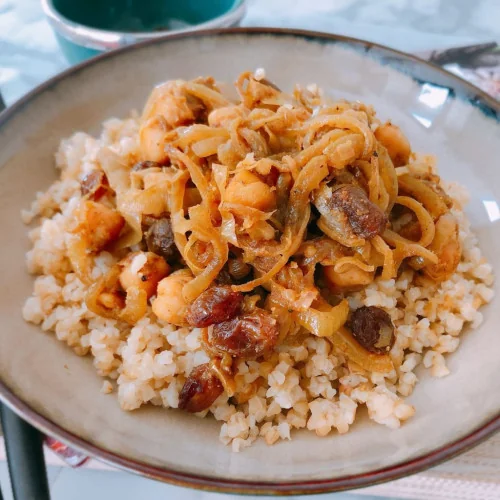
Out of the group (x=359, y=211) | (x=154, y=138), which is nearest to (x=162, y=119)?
(x=154, y=138)

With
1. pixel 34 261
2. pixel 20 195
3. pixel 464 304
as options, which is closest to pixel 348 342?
pixel 464 304

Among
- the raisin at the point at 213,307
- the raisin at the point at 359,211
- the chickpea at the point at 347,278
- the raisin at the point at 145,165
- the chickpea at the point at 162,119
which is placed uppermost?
the raisin at the point at 359,211

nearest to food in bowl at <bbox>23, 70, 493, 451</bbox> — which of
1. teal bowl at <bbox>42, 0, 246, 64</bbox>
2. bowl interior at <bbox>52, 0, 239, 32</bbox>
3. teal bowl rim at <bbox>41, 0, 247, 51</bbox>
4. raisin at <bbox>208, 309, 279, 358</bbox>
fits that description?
raisin at <bbox>208, 309, 279, 358</bbox>

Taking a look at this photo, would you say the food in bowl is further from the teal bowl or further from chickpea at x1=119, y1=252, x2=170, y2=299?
the teal bowl

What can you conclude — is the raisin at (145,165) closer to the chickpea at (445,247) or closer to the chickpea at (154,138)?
→ the chickpea at (154,138)

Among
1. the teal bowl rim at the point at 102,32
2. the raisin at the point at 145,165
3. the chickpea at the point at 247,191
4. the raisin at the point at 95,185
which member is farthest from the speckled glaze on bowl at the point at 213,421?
the chickpea at the point at 247,191

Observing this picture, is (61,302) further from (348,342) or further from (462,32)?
(462,32)
